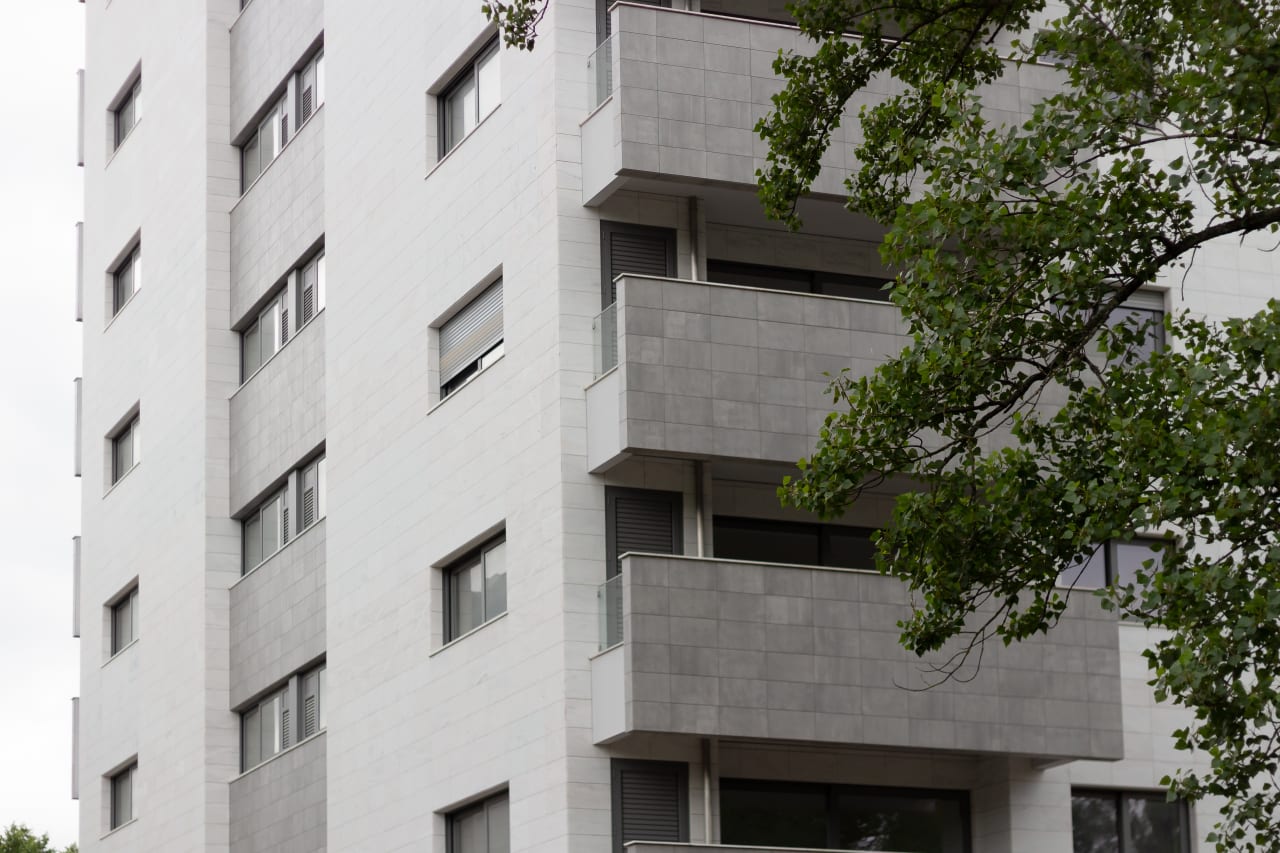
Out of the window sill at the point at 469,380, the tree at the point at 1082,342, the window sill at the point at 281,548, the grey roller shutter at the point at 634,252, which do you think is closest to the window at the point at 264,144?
the window sill at the point at 281,548

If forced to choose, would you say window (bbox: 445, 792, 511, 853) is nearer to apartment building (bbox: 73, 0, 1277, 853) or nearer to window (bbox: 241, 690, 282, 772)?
apartment building (bbox: 73, 0, 1277, 853)

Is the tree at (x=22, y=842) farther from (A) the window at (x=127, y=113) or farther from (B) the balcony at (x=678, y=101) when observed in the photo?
(B) the balcony at (x=678, y=101)

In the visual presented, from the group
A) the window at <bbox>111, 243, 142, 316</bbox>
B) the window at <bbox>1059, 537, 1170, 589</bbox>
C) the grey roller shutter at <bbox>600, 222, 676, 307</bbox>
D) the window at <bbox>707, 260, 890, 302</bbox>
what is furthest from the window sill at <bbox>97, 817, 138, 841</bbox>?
the window at <bbox>1059, 537, 1170, 589</bbox>

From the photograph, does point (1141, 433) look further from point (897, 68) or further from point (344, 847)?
point (344, 847)

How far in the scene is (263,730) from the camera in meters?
34.4

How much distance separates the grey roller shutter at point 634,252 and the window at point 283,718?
9.64 m

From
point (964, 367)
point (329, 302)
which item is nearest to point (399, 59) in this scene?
point (329, 302)

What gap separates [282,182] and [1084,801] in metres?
16.8

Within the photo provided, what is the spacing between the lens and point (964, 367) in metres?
15.5

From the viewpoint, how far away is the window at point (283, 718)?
104 feet

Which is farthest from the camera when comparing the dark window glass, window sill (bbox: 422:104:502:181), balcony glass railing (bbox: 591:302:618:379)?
window sill (bbox: 422:104:502:181)

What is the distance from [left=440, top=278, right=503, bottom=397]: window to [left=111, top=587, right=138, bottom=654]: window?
1455 cm

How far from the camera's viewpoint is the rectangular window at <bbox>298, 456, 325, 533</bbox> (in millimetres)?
32650

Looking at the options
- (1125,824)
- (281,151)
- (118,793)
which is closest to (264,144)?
(281,151)
